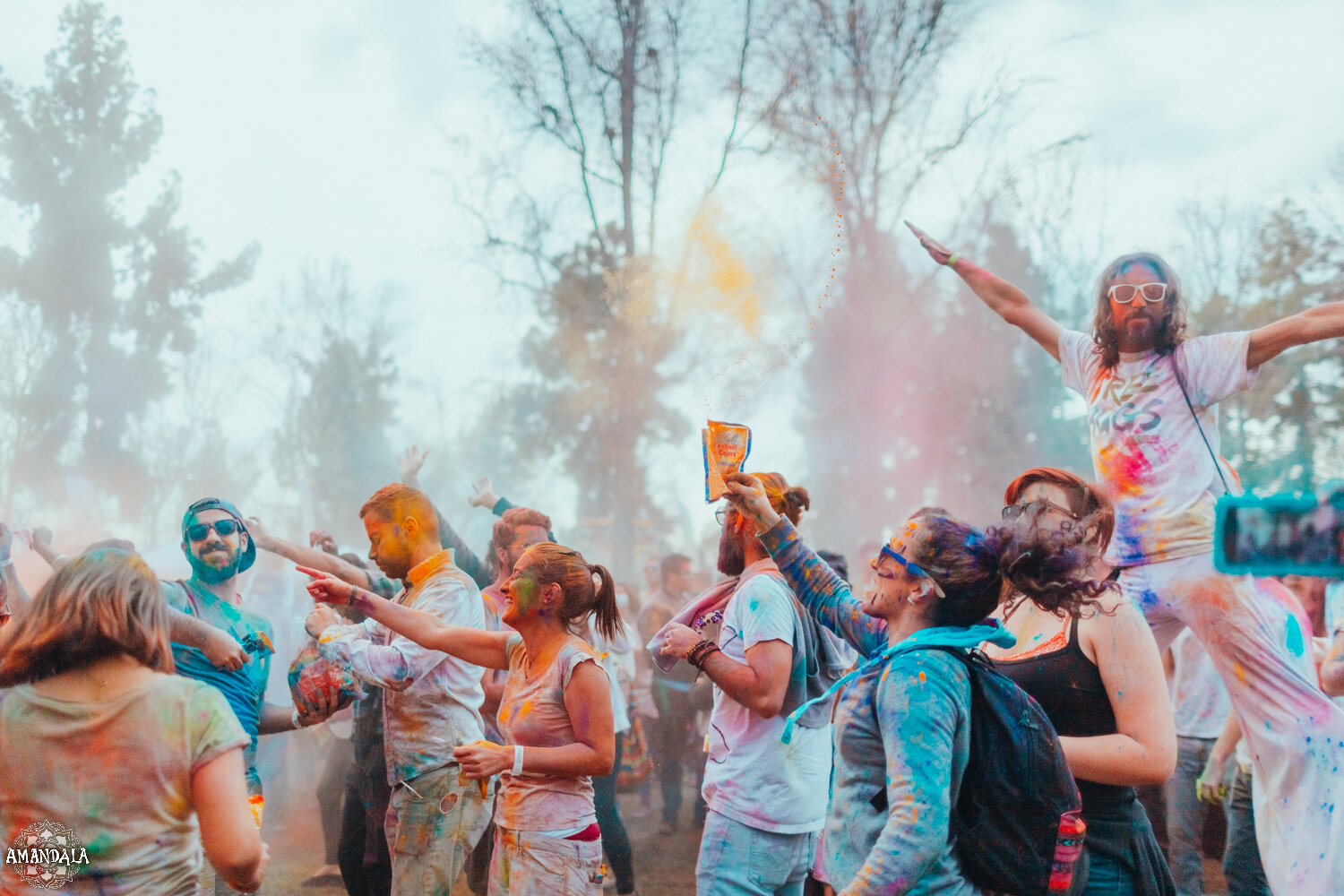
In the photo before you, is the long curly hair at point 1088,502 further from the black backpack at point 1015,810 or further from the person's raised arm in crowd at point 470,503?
the person's raised arm in crowd at point 470,503

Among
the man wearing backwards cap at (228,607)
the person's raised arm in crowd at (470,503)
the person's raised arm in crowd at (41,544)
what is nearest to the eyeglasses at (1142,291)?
the person's raised arm in crowd at (470,503)

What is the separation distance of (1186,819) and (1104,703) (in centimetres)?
324

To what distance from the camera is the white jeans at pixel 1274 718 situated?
2893mm

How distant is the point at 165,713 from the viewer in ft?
7.03

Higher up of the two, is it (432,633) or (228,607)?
(228,607)

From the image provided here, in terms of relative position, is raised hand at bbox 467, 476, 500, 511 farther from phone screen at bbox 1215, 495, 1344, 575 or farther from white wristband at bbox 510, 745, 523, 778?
phone screen at bbox 1215, 495, 1344, 575

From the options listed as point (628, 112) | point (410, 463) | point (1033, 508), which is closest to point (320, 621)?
point (410, 463)

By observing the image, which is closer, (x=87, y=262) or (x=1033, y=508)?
(x=1033, y=508)

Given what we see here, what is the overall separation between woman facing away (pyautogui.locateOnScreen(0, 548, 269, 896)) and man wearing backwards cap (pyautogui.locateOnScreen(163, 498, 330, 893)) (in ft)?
4.08

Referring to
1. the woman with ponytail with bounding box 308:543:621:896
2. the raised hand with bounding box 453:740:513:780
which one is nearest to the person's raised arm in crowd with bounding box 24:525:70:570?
the woman with ponytail with bounding box 308:543:621:896

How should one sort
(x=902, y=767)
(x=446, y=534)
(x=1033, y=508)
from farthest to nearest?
1. (x=446, y=534)
2. (x=1033, y=508)
3. (x=902, y=767)

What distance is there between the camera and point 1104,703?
2338 millimetres

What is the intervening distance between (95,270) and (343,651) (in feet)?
57.3

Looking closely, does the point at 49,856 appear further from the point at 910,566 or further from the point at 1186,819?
the point at 1186,819
